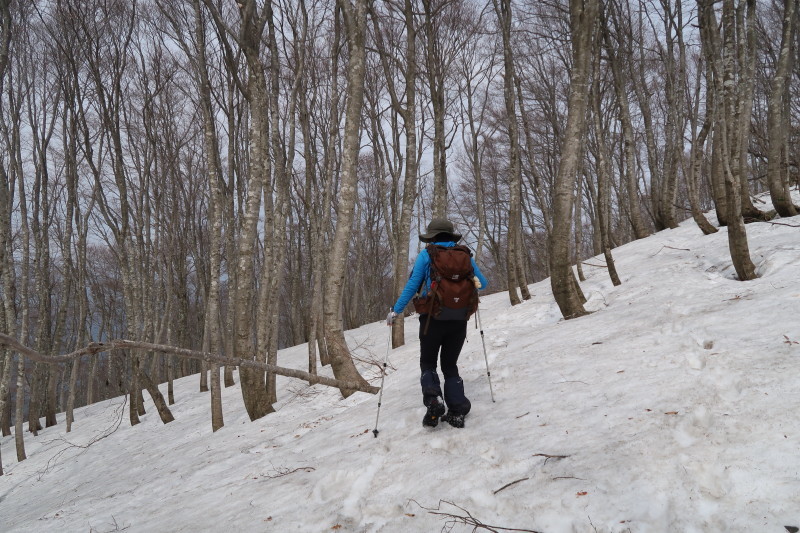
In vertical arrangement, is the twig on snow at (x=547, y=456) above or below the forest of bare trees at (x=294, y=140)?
below

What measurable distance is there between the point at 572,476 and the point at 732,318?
9.55ft

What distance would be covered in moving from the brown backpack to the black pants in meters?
0.11

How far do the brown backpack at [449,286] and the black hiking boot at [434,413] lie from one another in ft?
2.43

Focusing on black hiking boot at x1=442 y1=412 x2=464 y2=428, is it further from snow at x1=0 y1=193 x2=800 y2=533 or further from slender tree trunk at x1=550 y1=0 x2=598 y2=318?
slender tree trunk at x1=550 y1=0 x2=598 y2=318

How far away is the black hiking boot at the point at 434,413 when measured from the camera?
348 centimetres

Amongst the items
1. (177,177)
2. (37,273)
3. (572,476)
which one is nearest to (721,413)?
(572,476)

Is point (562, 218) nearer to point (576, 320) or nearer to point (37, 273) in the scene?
point (576, 320)

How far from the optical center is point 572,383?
147 inches

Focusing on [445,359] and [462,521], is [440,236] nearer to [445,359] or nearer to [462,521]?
[445,359]

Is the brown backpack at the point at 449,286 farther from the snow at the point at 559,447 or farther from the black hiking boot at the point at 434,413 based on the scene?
the snow at the point at 559,447

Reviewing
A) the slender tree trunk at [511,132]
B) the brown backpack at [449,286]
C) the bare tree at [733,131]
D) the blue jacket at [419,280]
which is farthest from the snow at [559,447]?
the slender tree trunk at [511,132]

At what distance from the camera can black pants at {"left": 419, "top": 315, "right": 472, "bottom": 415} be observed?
354 centimetres

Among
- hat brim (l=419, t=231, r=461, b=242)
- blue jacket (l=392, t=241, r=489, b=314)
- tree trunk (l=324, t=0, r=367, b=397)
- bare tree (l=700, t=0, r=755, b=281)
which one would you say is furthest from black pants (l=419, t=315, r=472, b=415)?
bare tree (l=700, t=0, r=755, b=281)

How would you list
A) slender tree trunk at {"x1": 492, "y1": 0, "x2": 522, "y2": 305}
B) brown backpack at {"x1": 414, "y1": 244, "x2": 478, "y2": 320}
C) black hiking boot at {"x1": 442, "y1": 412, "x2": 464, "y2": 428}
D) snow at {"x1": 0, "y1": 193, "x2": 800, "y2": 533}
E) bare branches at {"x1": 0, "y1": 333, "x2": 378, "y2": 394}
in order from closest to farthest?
snow at {"x1": 0, "y1": 193, "x2": 800, "y2": 533}
bare branches at {"x1": 0, "y1": 333, "x2": 378, "y2": 394}
black hiking boot at {"x1": 442, "y1": 412, "x2": 464, "y2": 428}
brown backpack at {"x1": 414, "y1": 244, "x2": 478, "y2": 320}
slender tree trunk at {"x1": 492, "y1": 0, "x2": 522, "y2": 305}
